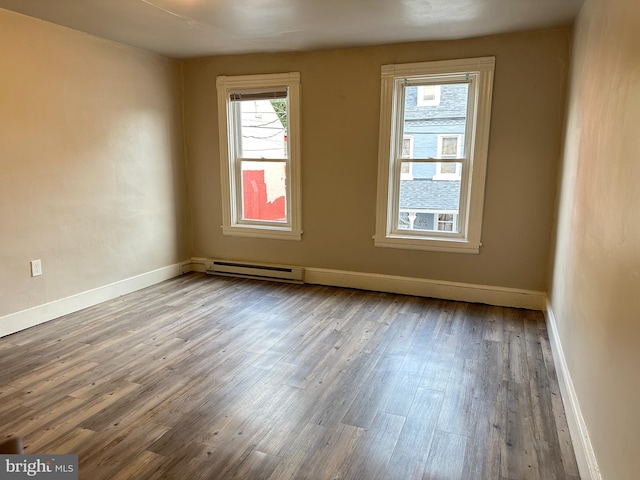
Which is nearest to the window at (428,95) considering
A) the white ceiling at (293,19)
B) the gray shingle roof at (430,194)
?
the white ceiling at (293,19)

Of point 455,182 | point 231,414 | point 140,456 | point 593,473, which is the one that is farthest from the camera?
point 455,182

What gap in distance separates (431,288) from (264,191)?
209 cm

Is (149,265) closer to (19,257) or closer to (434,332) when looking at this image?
(19,257)

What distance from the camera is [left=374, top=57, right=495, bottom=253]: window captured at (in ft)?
12.6

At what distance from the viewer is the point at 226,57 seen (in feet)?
15.1

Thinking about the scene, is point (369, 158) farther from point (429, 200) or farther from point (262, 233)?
point (262, 233)

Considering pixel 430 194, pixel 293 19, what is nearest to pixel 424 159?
pixel 430 194

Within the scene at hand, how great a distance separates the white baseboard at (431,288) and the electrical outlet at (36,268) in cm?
242

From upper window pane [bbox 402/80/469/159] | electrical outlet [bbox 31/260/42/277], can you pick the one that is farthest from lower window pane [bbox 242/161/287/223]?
electrical outlet [bbox 31/260/42/277]

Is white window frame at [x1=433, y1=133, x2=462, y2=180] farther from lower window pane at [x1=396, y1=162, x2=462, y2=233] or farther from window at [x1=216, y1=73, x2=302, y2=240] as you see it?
window at [x1=216, y1=73, x2=302, y2=240]

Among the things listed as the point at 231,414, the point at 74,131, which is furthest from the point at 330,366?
the point at 74,131

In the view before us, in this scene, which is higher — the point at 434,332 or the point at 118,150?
the point at 118,150

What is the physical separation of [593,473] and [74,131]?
4.12 m

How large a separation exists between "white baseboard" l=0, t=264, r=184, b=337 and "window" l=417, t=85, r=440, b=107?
10.5 ft
